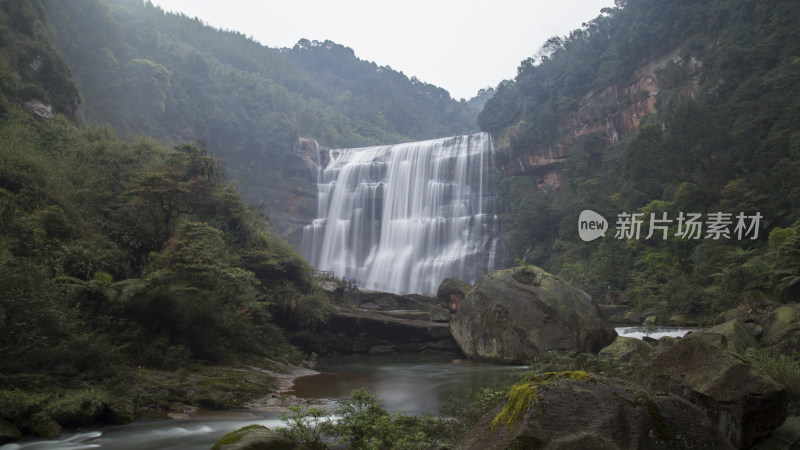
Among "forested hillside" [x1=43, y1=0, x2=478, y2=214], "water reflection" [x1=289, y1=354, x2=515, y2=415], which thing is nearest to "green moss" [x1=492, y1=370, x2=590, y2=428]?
"water reflection" [x1=289, y1=354, x2=515, y2=415]

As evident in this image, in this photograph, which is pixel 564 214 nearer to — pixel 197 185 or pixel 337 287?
pixel 337 287

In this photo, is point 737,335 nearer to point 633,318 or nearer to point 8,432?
point 633,318

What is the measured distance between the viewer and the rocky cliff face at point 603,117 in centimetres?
3650

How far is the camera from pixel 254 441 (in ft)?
16.3

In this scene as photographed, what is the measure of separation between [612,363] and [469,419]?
361 cm

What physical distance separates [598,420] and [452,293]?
1769cm

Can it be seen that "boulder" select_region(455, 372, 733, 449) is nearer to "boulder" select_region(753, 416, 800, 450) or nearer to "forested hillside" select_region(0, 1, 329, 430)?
"boulder" select_region(753, 416, 800, 450)

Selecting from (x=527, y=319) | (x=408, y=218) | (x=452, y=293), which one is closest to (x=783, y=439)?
(x=527, y=319)

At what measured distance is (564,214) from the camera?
35.9m

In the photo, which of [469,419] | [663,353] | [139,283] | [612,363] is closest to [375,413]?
[469,419]

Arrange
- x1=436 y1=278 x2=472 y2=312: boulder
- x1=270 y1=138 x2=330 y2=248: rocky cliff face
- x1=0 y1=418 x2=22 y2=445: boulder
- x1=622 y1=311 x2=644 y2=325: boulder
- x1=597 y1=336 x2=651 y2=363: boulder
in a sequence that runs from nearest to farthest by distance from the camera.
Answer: x1=0 y1=418 x2=22 y2=445: boulder, x1=597 y1=336 x2=651 y2=363: boulder, x1=622 y1=311 x2=644 y2=325: boulder, x1=436 y1=278 x2=472 y2=312: boulder, x1=270 y1=138 x2=330 y2=248: rocky cliff face

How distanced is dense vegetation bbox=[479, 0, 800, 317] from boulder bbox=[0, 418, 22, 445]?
684 inches

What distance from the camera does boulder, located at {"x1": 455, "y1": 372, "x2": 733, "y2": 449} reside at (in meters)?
3.51

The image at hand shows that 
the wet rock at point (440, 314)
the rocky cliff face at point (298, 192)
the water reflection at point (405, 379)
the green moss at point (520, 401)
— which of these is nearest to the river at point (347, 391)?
the water reflection at point (405, 379)
